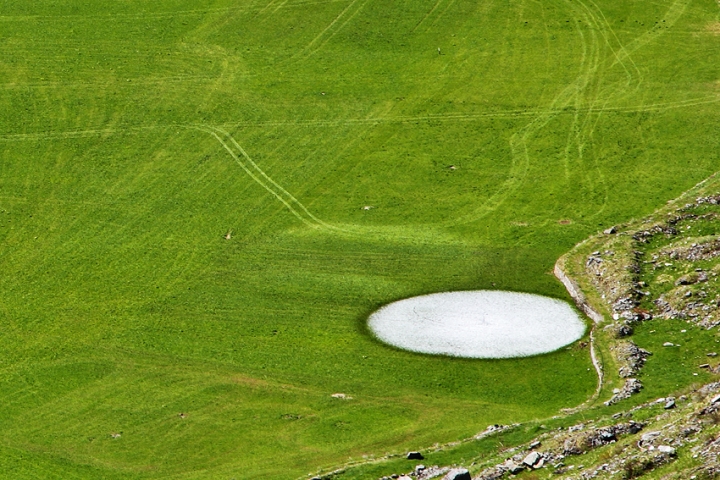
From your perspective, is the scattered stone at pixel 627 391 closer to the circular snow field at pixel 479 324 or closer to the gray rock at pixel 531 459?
the circular snow field at pixel 479 324

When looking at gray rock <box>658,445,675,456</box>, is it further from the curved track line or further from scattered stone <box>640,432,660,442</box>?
the curved track line

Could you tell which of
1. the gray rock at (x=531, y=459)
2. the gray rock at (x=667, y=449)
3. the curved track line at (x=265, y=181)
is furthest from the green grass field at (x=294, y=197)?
the gray rock at (x=667, y=449)

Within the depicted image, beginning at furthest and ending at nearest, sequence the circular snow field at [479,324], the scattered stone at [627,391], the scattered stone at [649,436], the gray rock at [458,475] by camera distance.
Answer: the circular snow field at [479,324]
the scattered stone at [627,391]
the gray rock at [458,475]
the scattered stone at [649,436]

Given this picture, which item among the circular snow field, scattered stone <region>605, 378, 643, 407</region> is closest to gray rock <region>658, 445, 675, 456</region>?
scattered stone <region>605, 378, 643, 407</region>

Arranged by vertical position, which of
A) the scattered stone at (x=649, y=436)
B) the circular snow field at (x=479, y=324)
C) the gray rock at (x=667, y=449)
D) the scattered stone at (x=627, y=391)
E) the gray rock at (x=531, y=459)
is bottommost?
the circular snow field at (x=479, y=324)

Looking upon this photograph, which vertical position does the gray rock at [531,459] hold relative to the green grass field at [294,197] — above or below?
above

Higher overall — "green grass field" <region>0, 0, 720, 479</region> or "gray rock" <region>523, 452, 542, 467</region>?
"gray rock" <region>523, 452, 542, 467</region>
